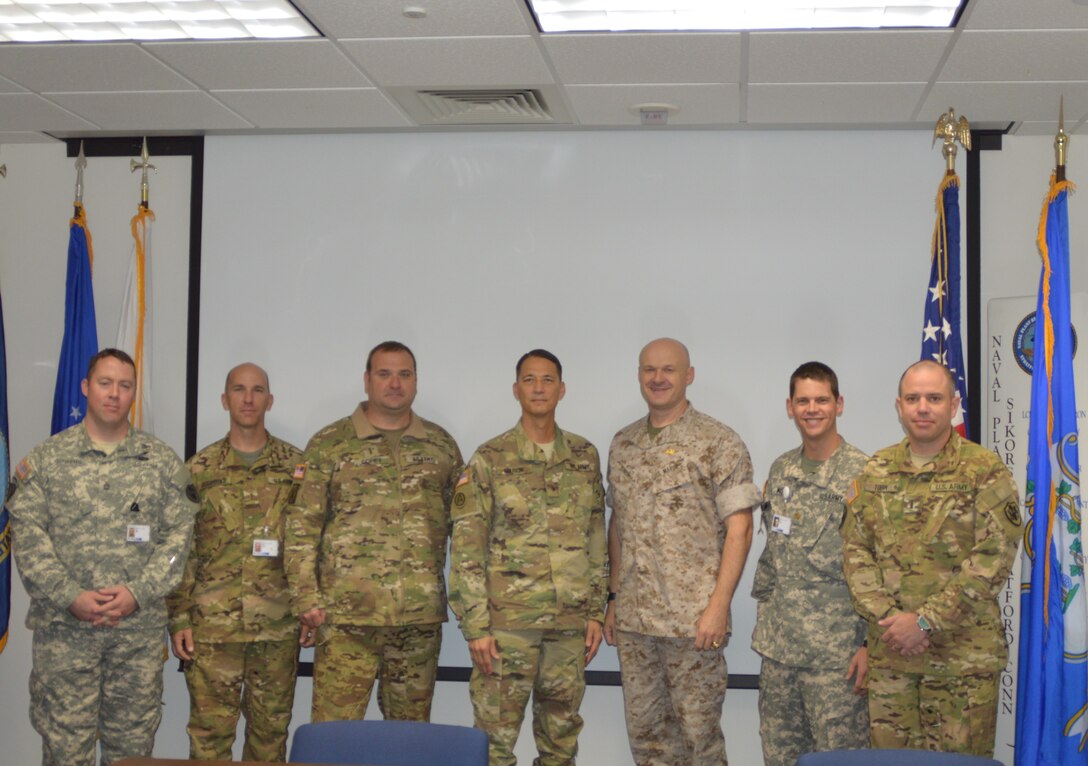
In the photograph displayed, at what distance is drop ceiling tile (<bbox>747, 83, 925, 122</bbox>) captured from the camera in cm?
429

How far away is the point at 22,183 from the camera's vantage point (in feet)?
17.7

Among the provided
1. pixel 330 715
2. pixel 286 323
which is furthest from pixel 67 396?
pixel 330 715

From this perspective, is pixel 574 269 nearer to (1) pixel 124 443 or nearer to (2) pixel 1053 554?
(1) pixel 124 443

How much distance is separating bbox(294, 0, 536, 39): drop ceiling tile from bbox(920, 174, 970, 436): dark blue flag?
1.89 meters

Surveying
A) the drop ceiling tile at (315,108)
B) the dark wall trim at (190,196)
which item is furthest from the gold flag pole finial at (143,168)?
the drop ceiling tile at (315,108)

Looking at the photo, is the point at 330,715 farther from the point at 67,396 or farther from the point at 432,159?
the point at 432,159

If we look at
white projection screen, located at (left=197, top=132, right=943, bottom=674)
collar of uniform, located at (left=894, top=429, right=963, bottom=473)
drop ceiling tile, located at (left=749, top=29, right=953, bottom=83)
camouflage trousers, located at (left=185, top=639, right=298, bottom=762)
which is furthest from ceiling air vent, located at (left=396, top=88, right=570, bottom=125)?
camouflage trousers, located at (left=185, top=639, right=298, bottom=762)

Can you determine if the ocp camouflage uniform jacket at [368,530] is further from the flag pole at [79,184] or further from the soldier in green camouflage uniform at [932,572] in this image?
the flag pole at [79,184]

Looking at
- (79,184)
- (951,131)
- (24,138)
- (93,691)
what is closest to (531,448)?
(93,691)

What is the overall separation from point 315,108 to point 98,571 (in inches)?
83.1

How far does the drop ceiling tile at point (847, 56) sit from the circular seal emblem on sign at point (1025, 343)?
1.13 m

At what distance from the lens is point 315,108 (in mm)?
4711

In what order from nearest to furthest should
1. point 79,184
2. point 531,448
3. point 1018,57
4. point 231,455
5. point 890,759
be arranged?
1. point 890,759
2. point 1018,57
3. point 531,448
4. point 231,455
5. point 79,184

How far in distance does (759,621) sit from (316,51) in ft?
8.70
